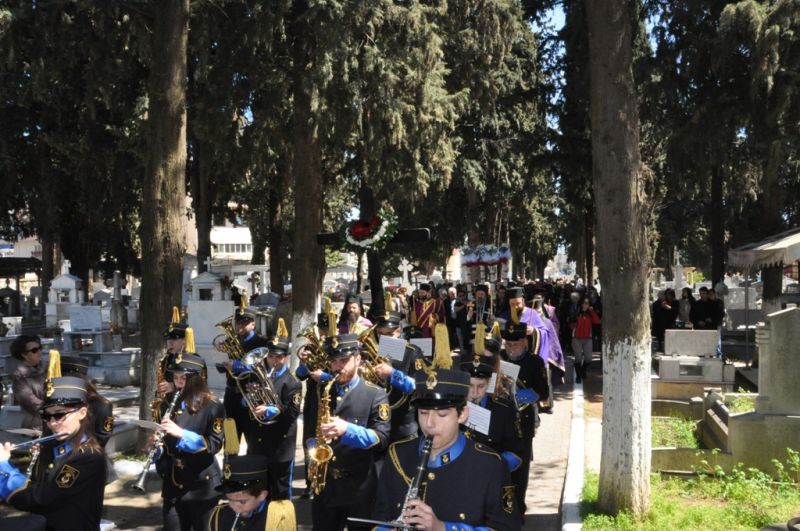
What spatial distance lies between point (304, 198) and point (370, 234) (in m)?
1.37

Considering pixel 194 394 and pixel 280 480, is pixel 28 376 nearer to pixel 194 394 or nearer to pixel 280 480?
pixel 280 480

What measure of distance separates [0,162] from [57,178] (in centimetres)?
242

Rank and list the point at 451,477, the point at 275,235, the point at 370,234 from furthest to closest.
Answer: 1. the point at 275,235
2. the point at 370,234
3. the point at 451,477

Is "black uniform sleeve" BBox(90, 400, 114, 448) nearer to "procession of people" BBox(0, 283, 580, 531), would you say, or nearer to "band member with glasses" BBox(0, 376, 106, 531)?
"procession of people" BBox(0, 283, 580, 531)

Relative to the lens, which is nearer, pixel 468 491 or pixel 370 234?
pixel 468 491

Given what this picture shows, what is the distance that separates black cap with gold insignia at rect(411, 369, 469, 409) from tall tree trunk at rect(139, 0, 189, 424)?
20.8 ft

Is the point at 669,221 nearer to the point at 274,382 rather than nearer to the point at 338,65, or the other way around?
the point at 338,65

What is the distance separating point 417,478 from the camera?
11.4 feet

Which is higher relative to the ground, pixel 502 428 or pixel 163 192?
pixel 163 192

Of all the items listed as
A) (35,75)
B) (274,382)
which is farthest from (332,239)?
(274,382)

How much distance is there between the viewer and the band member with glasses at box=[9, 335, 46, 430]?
26.8 feet

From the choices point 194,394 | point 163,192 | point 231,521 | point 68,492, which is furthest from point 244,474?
point 163,192

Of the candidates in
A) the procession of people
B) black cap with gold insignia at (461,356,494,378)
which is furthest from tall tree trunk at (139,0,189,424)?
black cap with gold insignia at (461,356,494,378)

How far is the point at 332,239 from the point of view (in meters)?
14.2
